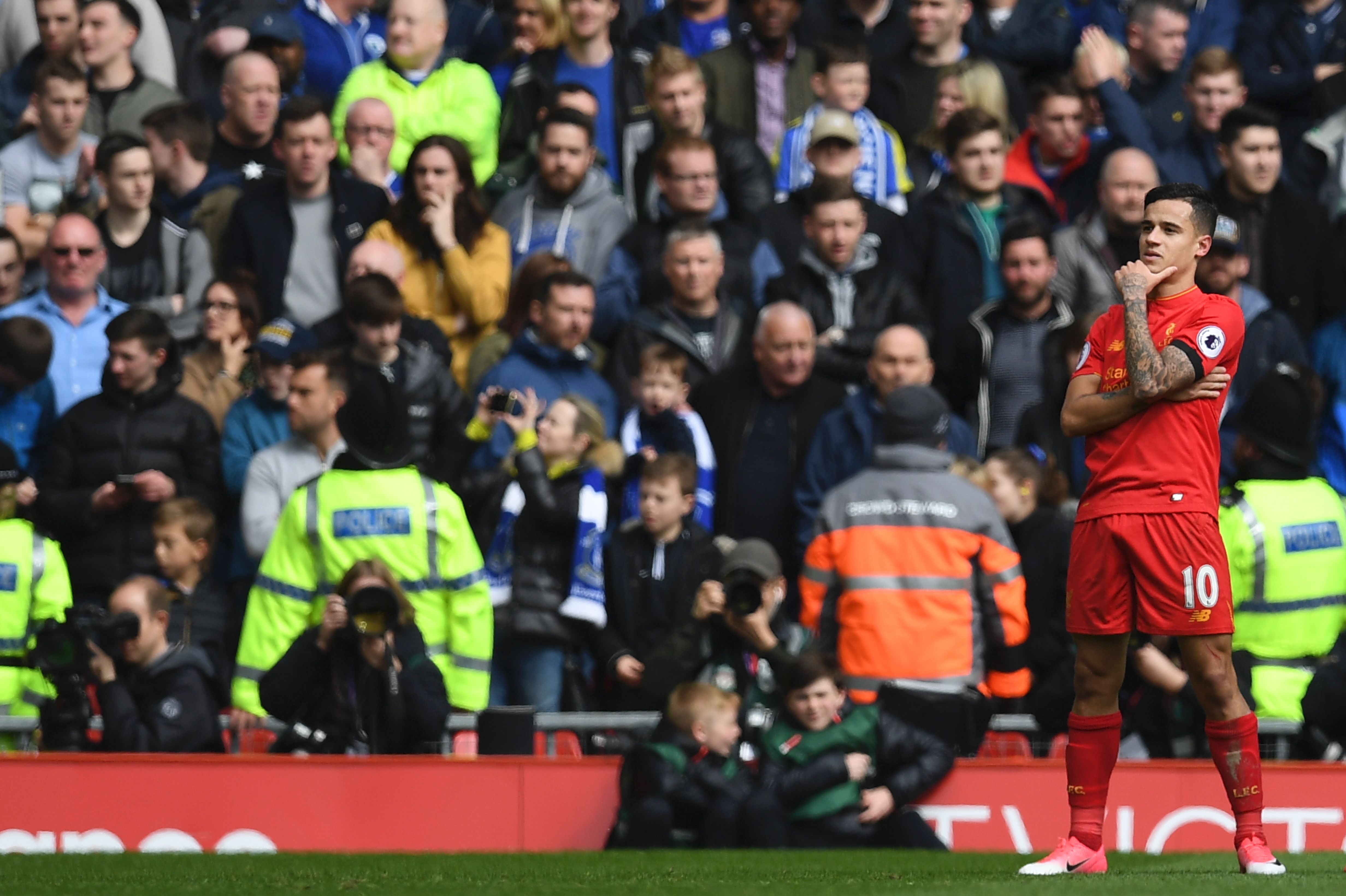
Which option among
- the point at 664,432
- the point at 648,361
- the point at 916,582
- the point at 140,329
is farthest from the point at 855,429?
the point at 140,329

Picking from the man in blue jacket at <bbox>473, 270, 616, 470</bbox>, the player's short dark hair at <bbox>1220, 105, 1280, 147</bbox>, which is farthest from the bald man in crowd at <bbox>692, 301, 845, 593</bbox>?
the player's short dark hair at <bbox>1220, 105, 1280, 147</bbox>

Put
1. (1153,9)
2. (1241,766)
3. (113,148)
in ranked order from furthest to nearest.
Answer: (1153,9) < (113,148) < (1241,766)

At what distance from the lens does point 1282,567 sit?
8602 mm

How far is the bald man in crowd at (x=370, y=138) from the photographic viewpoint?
1153 centimetres

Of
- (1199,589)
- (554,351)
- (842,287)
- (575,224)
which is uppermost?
(575,224)

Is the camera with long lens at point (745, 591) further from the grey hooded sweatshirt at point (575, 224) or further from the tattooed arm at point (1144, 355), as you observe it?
the grey hooded sweatshirt at point (575, 224)

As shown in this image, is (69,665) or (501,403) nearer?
(69,665)

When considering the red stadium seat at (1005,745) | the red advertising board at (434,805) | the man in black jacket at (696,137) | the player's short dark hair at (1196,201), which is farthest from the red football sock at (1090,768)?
the man in black jacket at (696,137)

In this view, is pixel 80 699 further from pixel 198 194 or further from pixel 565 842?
pixel 198 194

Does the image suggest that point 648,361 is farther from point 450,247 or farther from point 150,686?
point 150,686

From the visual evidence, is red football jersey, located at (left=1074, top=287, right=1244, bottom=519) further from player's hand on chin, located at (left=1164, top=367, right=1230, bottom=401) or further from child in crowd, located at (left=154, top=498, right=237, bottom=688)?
child in crowd, located at (left=154, top=498, right=237, bottom=688)

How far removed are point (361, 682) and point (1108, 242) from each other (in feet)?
17.6

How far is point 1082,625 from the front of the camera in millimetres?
5992

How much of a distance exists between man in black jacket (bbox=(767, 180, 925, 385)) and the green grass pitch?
3.74 m
